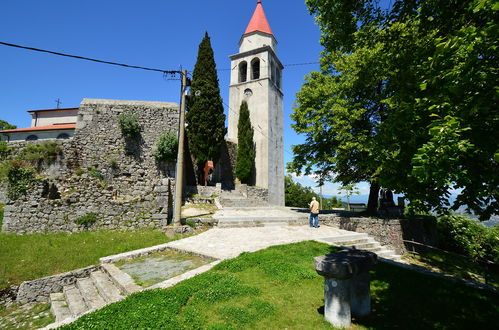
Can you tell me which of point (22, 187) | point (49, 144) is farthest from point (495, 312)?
point (49, 144)

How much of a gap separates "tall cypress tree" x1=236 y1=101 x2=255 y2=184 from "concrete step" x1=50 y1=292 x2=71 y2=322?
18.8m

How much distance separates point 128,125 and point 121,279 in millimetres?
11854

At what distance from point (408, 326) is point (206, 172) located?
58.8 ft

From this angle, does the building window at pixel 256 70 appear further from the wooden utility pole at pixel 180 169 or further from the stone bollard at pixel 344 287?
the stone bollard at pixel 344 287

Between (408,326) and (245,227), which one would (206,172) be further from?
(408,326)

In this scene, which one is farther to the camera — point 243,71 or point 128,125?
point 243,71

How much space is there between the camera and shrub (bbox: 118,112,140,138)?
14.8 m

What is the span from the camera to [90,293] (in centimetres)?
532

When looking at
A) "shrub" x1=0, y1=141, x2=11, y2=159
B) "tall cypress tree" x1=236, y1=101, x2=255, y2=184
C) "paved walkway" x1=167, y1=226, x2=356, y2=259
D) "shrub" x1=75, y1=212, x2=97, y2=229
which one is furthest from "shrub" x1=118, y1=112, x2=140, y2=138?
"tall cypress tree" x1=236, y1=101, x2=255, y2=184

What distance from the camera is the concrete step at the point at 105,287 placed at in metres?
4.84

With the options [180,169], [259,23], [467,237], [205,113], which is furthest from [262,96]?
[467,237]

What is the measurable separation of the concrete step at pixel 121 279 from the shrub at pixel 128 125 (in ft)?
34.2

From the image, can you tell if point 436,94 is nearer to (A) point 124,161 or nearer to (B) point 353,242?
(B) point 353,242

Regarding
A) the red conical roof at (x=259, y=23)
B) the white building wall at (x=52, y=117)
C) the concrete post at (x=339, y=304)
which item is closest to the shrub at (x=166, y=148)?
the concrete post at (x=339, y=304)
